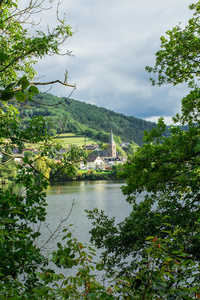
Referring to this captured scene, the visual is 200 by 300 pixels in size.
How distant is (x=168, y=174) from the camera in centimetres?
693

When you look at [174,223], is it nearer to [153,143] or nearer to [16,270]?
[153,143]

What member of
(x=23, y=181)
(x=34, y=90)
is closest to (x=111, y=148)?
(x=23, y=181)

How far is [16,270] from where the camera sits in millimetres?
2652

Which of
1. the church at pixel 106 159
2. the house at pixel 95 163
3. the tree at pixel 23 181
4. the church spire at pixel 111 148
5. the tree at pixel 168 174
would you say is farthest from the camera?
the church spire at pixel 111 148

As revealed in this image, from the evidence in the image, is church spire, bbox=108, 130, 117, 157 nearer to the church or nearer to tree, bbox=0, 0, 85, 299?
the church

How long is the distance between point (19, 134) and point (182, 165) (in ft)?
14.8

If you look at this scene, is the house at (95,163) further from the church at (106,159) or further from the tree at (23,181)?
the tree at (23,181)

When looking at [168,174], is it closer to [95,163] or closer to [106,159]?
[95,163]

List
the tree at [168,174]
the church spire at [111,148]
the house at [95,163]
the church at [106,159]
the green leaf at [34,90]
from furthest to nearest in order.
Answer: the church spire at [111,148] → the church at [106,159] → the house at [95,163] → the tree at [168,174] → the green leaf at [34,90]

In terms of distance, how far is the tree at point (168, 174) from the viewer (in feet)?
20.2

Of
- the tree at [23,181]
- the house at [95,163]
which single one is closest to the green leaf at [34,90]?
the tree at [23,181]

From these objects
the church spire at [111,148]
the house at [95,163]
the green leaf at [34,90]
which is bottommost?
the house at [95,163]


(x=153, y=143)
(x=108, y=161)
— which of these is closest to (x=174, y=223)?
Answer: (x=153, y=143)

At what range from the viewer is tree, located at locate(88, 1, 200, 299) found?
615 centimetres
